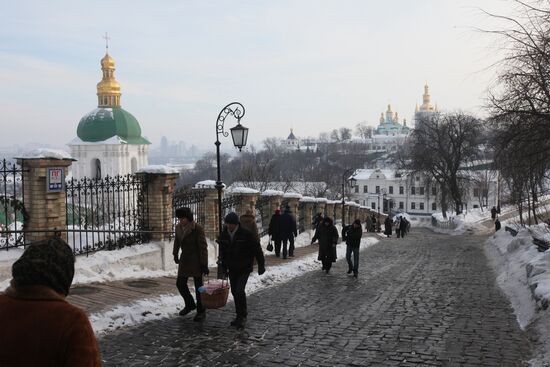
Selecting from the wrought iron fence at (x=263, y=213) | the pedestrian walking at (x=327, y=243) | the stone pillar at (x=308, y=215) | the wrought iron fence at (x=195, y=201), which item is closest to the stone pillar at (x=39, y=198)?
the wrought iron fence at (x=195, y=201)

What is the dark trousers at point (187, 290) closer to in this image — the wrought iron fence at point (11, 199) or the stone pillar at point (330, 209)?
the wrought iron fence at point (11, 199)

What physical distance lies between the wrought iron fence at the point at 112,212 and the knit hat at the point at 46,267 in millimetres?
8123

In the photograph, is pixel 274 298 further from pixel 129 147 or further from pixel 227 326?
pixel 129 147

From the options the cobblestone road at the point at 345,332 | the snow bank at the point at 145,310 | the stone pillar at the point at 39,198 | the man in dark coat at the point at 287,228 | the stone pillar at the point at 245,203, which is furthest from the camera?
the stone pillar at the point at 245,203

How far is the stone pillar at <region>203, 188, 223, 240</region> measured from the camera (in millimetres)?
15013

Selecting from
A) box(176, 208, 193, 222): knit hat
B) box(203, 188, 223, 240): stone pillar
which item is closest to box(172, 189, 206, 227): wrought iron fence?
box(203, 188, 223, 240): stone pillar

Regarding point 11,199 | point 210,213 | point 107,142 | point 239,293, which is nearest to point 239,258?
point 239,293

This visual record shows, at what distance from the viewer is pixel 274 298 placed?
32.0 feet

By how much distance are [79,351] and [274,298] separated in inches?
301

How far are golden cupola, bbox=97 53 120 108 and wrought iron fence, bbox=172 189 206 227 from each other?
36.4 meters

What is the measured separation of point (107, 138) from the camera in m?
46.9

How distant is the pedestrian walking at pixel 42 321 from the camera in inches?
89.3

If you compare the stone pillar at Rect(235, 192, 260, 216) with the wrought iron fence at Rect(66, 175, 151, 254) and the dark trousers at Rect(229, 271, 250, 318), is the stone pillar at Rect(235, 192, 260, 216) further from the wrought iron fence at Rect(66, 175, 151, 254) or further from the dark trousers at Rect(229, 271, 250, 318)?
the dark trousers at Rect(229, 271, 250, 318)

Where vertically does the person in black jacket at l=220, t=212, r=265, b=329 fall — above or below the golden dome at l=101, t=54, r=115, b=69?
below
